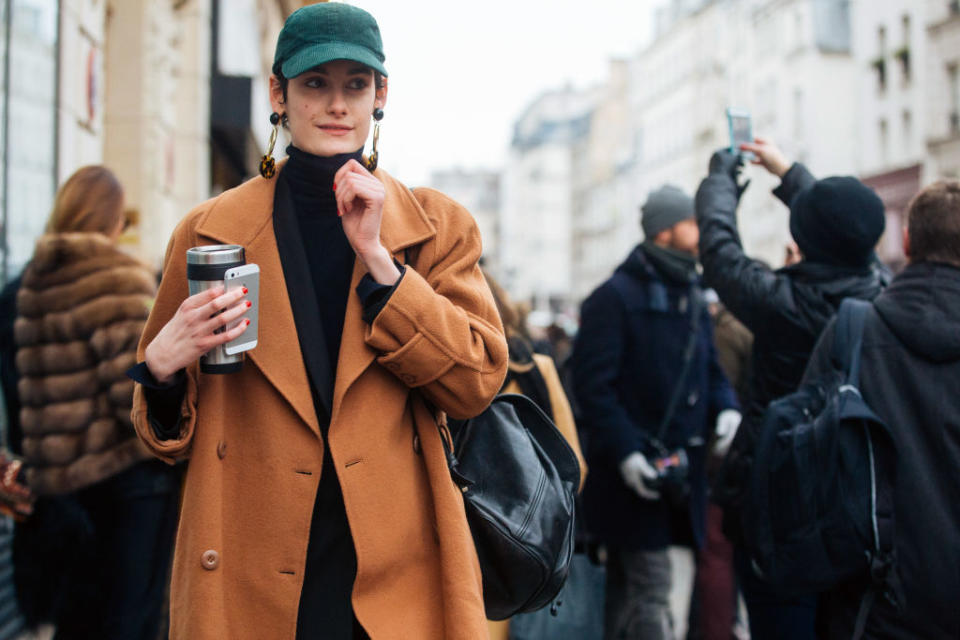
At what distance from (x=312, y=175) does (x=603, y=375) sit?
285cm

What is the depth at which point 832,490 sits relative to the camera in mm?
3352

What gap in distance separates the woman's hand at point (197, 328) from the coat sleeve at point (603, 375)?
3067 mm

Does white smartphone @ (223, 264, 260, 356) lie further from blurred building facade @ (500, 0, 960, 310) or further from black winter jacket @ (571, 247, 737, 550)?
blurred building facade @ (500, 0, 960, 310)

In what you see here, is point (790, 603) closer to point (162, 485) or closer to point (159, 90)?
point (162, 485)

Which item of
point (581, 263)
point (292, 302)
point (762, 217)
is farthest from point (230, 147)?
point (581, 263)

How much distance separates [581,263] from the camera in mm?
87188

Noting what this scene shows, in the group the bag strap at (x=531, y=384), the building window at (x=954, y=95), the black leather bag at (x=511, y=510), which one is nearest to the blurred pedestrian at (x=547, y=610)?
the bag strap at (x=531, y=384)

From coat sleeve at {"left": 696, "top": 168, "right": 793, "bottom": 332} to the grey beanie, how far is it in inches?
37.0

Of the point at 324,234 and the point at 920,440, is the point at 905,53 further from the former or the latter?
the point at 324,234

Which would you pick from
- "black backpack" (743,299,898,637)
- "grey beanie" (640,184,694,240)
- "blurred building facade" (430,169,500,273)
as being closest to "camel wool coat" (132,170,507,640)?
"black backpack" (743,299,898,637)

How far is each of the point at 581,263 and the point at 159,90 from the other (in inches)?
3060

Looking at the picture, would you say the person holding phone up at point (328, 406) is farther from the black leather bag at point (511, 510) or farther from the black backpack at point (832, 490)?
the black backpack at point (832, 490)

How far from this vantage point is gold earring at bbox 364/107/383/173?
2.55 metres

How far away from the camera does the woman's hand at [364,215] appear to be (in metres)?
2.31
